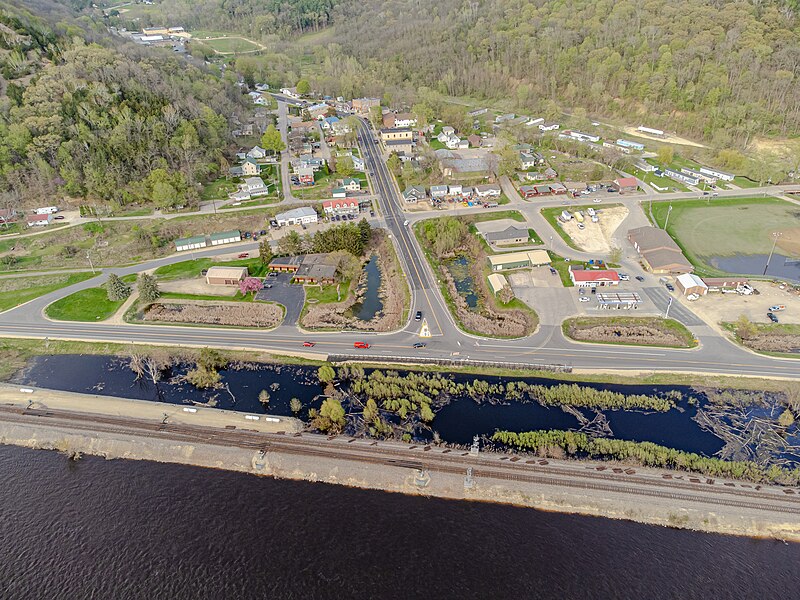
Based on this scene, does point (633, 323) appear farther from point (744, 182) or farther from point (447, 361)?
point (744, 182)

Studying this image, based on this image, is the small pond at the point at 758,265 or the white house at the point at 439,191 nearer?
the small pond at the point at 758,265

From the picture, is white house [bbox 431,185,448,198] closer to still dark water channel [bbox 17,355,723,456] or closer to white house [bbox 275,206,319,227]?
white house [bbox 275,206,319,227]

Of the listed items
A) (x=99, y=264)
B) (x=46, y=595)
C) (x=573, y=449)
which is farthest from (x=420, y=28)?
(x=46, y=595)

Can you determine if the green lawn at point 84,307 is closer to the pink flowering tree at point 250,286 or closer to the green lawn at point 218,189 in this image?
the pink flowering tree at point 250,286

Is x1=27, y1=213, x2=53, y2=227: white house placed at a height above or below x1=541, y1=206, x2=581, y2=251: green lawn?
above

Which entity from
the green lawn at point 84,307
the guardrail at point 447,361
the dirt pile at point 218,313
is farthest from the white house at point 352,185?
the guardrail at point 447,361

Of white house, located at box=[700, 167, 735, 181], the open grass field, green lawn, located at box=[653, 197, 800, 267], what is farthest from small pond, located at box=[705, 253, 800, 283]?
the open grass field
